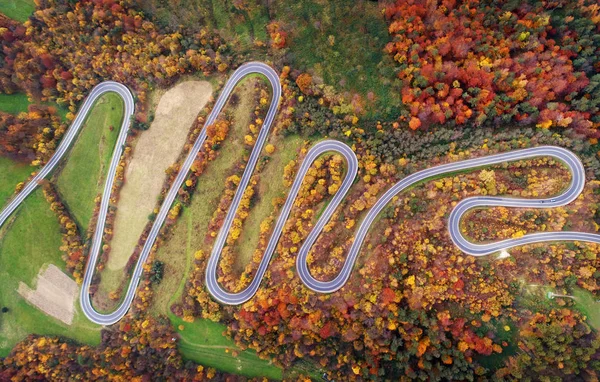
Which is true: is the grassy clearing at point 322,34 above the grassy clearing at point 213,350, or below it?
above

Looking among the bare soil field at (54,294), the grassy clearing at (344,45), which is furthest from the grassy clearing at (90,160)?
the grassy clearing at (344,45)

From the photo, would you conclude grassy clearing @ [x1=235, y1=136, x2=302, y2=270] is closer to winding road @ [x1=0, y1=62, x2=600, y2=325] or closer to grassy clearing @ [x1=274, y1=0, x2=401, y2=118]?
winding road @ [x1=0, y1=62, x2=600, y2=325]

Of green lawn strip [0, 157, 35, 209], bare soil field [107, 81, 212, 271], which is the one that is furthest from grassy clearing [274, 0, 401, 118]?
green lawn strip [0, 157, 35, 209]

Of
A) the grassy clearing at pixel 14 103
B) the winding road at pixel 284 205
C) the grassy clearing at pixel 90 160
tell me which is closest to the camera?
the winding road at pixel 284 205

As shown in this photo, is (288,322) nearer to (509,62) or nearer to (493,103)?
(493,103)

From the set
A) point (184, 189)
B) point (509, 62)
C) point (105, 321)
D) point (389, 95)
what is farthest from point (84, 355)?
point (509, 62)

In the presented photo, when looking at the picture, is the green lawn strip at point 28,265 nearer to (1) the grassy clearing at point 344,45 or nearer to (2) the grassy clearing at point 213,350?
(2) the grassy clearing at point 213,350
